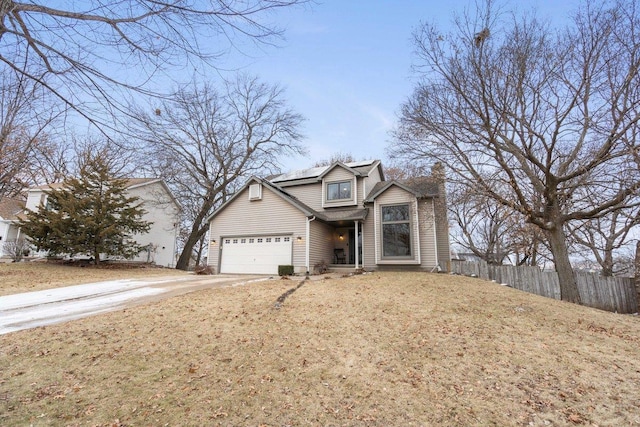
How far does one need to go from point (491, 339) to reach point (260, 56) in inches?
248

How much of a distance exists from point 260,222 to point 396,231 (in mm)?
7505

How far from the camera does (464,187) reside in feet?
39.5

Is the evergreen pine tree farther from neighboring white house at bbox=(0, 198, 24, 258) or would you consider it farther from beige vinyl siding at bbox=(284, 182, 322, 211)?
neighboring white house at bbox=(0, 198, 24, 258)

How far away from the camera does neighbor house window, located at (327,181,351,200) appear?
1741 cm

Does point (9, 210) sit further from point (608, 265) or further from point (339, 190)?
point (608, 265)

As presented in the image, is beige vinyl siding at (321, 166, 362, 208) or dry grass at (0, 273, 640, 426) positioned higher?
beige vinyl siding at (321, 166, 362, 208)

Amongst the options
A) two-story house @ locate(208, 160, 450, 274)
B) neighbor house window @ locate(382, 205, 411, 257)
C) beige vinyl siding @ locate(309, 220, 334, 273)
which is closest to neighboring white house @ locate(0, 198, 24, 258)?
two-story house @ locate(208, 160, 450, 274)

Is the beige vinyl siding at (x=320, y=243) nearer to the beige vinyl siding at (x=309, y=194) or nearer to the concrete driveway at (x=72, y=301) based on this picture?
the beige vinyl siding at (x=309, y=194)

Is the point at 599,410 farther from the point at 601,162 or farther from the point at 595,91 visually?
the point at 595,91

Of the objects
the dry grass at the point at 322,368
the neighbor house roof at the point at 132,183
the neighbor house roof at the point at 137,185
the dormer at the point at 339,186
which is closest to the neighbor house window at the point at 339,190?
the dormer at the point at 339,186

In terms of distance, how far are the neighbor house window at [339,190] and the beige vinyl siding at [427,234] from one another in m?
4.24

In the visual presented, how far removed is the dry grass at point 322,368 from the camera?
346cm

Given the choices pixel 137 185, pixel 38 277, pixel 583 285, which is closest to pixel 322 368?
pixel 583 285

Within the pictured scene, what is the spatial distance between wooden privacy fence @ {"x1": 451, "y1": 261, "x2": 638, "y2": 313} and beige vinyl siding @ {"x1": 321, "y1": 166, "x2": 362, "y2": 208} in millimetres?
7126
